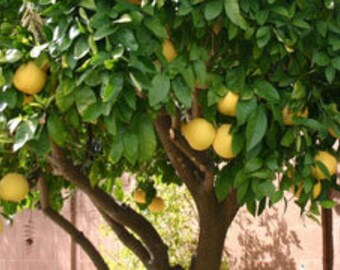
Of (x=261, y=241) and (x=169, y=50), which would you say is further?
(x=261, y=241)

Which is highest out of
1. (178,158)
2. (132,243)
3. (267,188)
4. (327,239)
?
(327,239)

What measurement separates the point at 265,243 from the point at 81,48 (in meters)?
4.41

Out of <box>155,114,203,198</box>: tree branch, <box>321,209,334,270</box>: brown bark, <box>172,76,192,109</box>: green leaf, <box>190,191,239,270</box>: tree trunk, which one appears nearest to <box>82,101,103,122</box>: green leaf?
<box>172,76,192,109</box>: green leaf

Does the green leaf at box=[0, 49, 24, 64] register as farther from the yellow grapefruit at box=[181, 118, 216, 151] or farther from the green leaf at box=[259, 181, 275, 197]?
the green leaf at box=[259, 181, 275, 197]

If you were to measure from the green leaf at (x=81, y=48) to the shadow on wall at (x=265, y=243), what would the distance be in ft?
13.4

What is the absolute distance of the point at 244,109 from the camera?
2377 millimetres

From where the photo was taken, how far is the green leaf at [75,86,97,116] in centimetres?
221

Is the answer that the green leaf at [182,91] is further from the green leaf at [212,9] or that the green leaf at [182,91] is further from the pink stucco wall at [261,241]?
the pink stucco wall at [261,241]

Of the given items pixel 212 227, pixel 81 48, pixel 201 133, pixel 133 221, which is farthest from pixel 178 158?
pixel 81 48

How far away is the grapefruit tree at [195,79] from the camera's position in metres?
2.22

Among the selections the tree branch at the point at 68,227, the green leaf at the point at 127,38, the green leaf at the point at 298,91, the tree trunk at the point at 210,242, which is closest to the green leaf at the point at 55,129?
the green leaf at the point at 127,38

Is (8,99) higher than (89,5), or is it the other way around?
(89,5)

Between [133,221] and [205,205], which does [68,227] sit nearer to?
[133,221]

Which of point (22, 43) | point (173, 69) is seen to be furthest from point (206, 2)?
point (22, 43)
